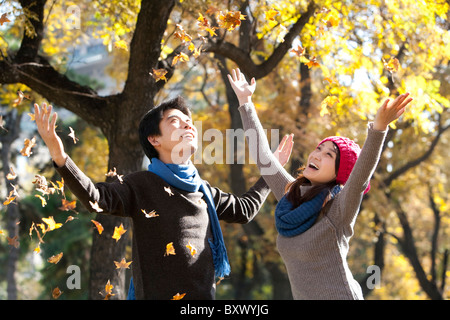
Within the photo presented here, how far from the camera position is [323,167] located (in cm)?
320

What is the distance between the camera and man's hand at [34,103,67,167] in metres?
2.75

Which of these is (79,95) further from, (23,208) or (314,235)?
(23,208)

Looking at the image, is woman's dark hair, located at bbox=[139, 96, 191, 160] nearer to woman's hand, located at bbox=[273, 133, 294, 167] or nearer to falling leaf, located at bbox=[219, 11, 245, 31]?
woman's hand, located at bbox=[273, 133, 294, 167]

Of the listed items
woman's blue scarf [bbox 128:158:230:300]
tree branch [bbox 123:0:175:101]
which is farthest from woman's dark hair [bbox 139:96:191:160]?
tree branch [bbox 123:0:175:101]

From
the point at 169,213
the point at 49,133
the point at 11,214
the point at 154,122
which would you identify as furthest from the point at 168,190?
the point at 11,214

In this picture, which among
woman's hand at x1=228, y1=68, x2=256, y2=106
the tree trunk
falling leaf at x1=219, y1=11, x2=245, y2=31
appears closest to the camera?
woman's hand at x1=228, y1=68, x2=256, y2=106

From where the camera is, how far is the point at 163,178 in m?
3.29

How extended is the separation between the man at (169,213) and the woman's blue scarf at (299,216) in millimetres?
408

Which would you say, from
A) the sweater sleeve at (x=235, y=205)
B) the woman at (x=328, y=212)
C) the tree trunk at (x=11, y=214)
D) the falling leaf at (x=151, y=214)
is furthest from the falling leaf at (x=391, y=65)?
the tree trunk at (x=11, y=214)

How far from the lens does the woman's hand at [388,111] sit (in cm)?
274

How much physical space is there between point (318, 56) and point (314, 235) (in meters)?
4.14

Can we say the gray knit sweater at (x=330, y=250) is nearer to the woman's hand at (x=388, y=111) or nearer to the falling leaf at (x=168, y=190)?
the woman's hand at (x=388, y=111)

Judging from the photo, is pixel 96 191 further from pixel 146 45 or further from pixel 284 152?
pixel 146 45

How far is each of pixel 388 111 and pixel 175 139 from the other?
1.22 metres
